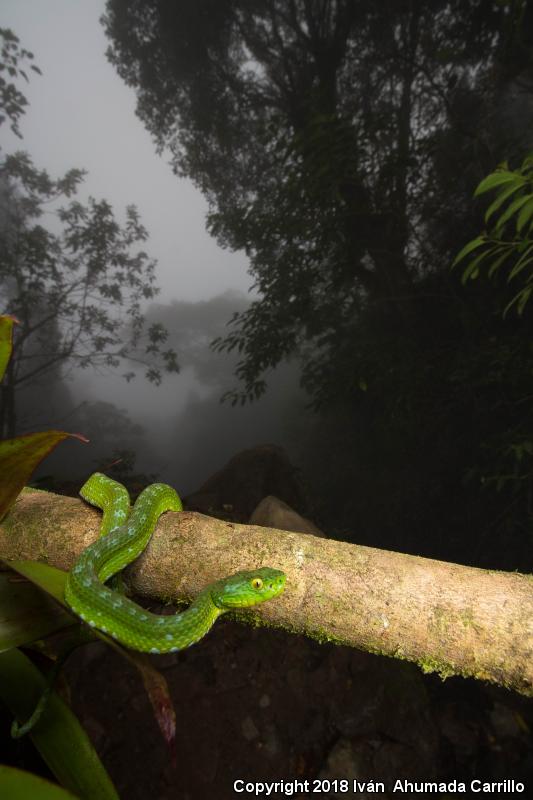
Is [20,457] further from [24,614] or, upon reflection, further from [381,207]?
[381,207]

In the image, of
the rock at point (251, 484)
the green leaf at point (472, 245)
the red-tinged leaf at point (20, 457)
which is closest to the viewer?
the red-tinged leaf at point (20, 457)

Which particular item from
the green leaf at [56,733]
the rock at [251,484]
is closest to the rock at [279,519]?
the rock at [251,484]

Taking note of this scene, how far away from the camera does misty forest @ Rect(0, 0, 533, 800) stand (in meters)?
0.97

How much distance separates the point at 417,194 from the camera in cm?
550

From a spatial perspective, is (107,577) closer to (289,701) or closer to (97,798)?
(97,798)

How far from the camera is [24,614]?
92 cm

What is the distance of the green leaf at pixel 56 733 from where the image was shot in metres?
0.83

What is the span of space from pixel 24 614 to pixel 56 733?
314 mm

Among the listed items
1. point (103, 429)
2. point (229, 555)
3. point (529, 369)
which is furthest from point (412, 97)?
point (103, 429)

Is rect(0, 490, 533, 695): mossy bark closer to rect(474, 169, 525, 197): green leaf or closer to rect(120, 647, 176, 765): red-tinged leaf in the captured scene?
rect(120, 647, 176, 765): red-tinged leaf

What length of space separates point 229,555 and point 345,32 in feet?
32.2

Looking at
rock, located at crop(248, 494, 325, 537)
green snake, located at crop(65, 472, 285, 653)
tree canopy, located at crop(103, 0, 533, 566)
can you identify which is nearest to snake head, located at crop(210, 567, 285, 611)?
green snake, located at crop(65, 472, 285, 653)

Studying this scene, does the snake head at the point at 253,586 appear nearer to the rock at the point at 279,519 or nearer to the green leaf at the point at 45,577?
the green leaf at the point at 45,577

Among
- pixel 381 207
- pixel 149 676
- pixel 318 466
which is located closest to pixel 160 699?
pixel 149 676
